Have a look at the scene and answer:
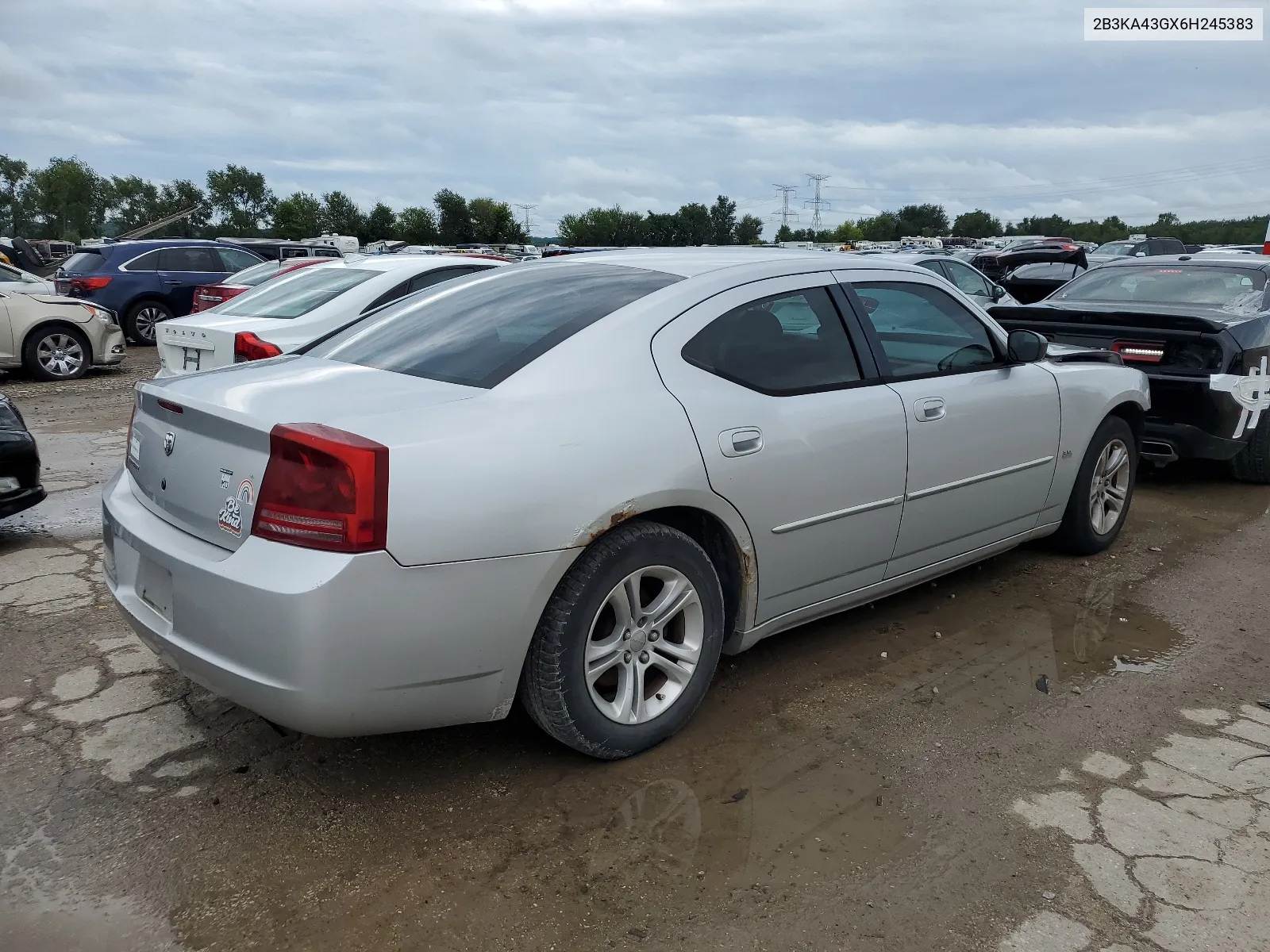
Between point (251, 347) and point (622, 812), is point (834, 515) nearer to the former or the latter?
point (622, 812)

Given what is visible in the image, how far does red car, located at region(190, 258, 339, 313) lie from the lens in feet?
38.0

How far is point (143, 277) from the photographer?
15.2m

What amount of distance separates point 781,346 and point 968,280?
28.3 ft

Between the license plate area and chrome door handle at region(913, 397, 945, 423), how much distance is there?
2.61m

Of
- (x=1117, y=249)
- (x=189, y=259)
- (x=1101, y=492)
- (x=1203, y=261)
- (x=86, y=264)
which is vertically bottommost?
(x=1101, y=492)

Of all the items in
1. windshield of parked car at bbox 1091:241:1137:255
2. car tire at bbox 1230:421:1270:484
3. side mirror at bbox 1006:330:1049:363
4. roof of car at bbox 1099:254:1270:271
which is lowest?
car tire at bbox 1230:421:1270:484

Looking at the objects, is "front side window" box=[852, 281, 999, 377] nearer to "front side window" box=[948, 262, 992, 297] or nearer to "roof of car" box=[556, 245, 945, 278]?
"roof of car" box=[556, 245, 945, 278]

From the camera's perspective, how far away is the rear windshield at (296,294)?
7277mm

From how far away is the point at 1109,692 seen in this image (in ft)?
12.2

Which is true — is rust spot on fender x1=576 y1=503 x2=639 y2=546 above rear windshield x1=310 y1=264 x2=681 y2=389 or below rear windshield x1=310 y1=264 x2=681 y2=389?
below

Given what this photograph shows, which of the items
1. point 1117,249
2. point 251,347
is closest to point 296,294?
point 251,347

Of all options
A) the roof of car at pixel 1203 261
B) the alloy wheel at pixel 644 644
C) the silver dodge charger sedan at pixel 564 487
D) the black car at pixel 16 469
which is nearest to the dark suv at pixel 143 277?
the black car at pixel 16 469

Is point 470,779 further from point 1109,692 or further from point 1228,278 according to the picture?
point 1228,278

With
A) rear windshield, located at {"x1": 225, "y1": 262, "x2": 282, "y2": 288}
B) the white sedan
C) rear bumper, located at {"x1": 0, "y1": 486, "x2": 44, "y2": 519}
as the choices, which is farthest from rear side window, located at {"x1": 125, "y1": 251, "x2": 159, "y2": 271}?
rear bumper, located at {"x1": 0, "y1": 486, "x2": 44, "y2": 519}
